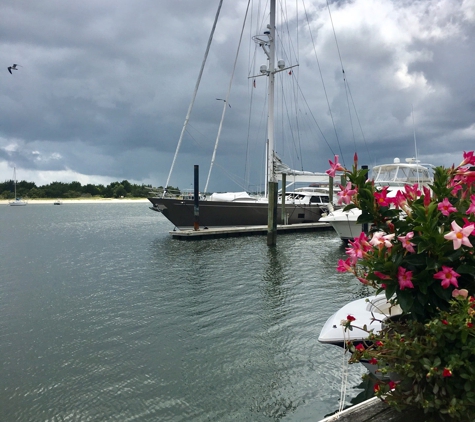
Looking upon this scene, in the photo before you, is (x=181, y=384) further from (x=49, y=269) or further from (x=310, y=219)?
(x=310, y=219)

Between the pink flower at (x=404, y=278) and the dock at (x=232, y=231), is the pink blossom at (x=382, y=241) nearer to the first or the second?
the pink flower at (x=404, y=278)

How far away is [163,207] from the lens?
28.3m

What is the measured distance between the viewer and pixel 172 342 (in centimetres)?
843

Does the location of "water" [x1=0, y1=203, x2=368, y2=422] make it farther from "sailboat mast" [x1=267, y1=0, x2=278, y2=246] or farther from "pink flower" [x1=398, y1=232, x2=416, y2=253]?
"sailboat mast" [x1=267, y1=0, x2=278, y2=246]

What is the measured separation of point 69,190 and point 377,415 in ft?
487

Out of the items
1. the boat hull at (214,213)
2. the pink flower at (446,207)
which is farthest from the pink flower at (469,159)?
the boat hull at (214,213)

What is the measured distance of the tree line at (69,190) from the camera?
127619mm

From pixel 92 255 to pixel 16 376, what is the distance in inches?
620

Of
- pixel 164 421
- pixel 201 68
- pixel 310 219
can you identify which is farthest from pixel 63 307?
pixel 310 219

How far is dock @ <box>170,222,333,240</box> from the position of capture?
25969 mm

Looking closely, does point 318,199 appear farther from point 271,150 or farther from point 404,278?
point 404,278

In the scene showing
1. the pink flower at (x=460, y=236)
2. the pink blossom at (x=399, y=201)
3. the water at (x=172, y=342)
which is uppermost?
the pink blossom at (x=399, y=201)

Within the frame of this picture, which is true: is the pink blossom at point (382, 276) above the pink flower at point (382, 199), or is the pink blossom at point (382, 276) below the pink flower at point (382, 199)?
below

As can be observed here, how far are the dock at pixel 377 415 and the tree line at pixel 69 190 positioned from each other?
412ft
